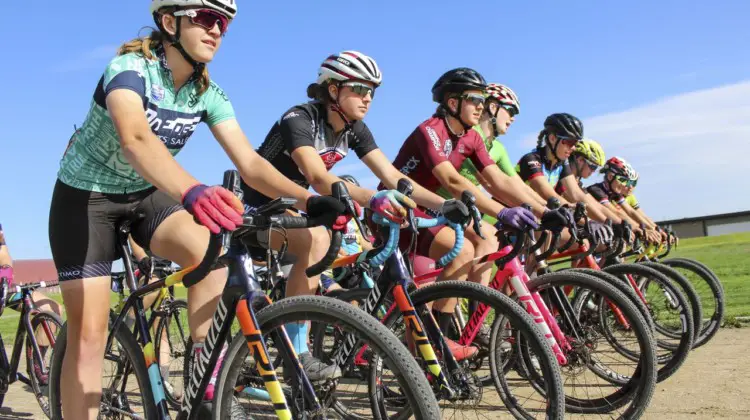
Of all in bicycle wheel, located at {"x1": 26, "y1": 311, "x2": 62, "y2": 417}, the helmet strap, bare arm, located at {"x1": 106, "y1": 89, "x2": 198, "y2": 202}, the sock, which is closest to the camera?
bare arm, located at {"x1": 106, "y1": 89, "x2": 198, "y2": 202}

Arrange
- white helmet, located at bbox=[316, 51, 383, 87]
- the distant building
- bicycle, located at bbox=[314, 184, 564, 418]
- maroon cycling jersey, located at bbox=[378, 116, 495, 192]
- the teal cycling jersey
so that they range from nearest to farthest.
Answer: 1. the teal cycling jersey
2. bicycle, located at bbox=[314, 184, 564, 418]
3. white helmet, located at bbox=[316, 51, 383, 87]
4. maroon cycling jersey, located at bbox=[378, 116, 495, 192]
5. the distant building

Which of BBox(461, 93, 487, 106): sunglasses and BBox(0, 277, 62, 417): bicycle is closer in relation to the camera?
BBox(0, 277, 62, 417): bicycle

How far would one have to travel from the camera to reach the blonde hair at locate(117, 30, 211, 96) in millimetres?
3219

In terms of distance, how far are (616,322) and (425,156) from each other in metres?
1.83

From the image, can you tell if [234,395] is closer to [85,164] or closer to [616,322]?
[85,164]

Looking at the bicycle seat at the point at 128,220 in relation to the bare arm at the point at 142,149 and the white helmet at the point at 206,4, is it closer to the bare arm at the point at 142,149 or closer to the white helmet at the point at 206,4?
the bare arm at the point at 142,149

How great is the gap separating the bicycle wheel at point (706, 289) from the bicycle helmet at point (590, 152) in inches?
54.7

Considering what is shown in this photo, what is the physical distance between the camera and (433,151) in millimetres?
5441

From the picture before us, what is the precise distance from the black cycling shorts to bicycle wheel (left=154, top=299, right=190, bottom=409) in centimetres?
148

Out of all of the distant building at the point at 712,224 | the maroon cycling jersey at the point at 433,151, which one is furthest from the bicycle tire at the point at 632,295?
the distant building at the point at 712,224

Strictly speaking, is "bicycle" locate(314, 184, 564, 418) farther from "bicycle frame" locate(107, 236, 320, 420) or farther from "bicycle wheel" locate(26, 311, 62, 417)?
"bicycle wheel" locate(26, 311, 62, 417)

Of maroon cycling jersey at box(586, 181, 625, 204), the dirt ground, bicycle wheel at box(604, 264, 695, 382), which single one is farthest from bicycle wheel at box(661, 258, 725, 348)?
maroon cycling jersey at box(586, 181, 625, 204)

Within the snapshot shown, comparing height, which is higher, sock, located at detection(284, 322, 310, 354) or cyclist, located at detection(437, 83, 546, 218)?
cyclist, located at detection(437, 83, 546, 218)

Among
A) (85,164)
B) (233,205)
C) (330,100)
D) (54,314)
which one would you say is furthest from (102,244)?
(54,314)
